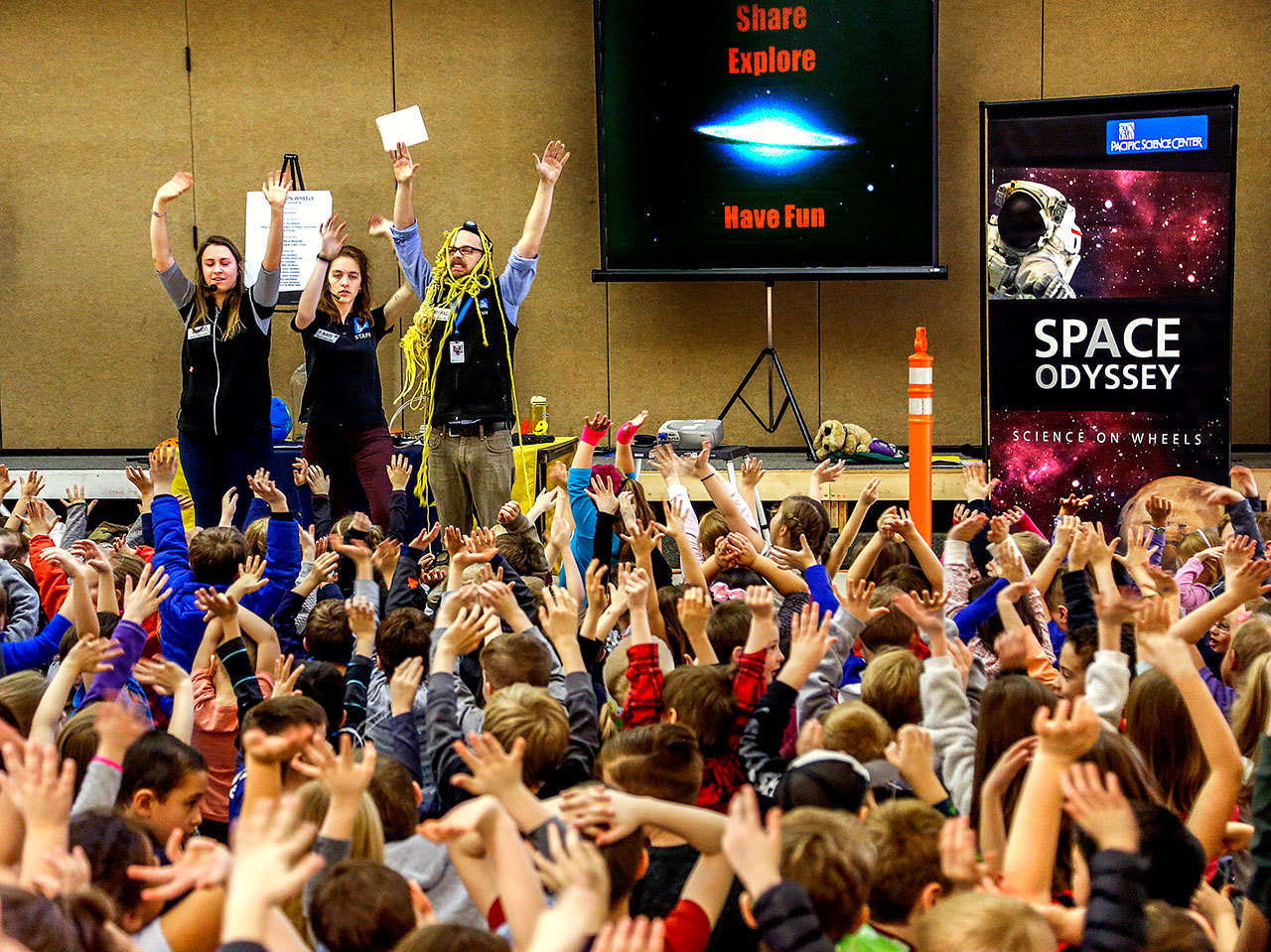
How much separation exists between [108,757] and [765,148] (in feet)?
16.8

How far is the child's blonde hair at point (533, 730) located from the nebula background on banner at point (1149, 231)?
3.69 m

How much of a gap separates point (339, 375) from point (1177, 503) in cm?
322

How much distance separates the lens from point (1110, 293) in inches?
199

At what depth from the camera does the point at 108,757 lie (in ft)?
6.30

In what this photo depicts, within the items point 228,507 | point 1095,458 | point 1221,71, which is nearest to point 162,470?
point 228,507

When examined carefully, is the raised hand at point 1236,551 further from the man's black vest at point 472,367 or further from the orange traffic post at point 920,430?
the man's black vest at point 472,367

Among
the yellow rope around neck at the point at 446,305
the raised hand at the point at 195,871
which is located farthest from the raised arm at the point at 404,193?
the raised hand at the point at 195,871

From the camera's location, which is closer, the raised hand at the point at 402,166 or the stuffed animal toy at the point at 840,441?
the raised hand at the point at 402,166

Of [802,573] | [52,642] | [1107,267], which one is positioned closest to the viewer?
[52,642]

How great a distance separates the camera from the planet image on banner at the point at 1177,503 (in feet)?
16.3

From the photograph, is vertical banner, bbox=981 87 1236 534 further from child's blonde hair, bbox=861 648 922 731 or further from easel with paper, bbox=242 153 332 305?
easel with paper, bbox=242 153 332 305

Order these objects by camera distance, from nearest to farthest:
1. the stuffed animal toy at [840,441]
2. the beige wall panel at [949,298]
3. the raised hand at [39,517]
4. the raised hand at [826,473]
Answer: the raised hand at [39,517] < the raised hand at [826,473] < the stuffed animal toy at [840,441] < the beige wall panel at [949,298]

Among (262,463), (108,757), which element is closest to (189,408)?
(262,463)

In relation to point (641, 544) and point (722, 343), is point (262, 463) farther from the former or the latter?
point (722, 343)
